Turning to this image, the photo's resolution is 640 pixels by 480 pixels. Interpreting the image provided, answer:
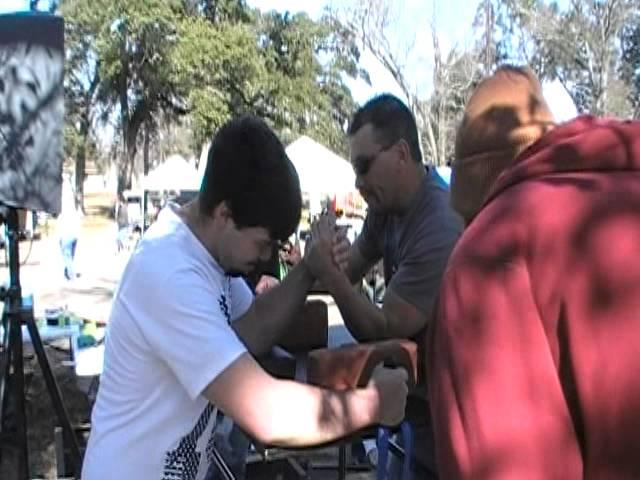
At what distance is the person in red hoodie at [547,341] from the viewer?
0.85m

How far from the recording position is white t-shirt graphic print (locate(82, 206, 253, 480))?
1571 millimetres

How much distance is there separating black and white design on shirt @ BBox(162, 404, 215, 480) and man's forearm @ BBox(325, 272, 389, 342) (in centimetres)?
66

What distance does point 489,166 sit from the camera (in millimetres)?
1329

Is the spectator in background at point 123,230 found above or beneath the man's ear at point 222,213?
beneath

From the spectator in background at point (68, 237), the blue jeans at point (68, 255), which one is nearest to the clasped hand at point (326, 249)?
the spectator in background at point (68, 237)

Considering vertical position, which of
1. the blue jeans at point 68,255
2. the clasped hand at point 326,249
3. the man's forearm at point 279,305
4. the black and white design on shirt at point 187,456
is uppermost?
the clasped hand at point 326,249

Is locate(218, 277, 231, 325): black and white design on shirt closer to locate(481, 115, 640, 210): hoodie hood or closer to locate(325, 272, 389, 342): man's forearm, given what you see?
locate(325, 272, 389, 342): man's forearm

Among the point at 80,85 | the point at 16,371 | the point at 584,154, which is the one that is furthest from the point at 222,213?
the point at 80,85

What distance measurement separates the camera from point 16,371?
3.65m

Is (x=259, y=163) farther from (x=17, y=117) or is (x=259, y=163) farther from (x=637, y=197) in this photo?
(x=17, y=117)

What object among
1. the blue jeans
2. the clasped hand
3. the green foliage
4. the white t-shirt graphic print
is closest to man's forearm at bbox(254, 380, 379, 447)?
the white t-shirt graphic print

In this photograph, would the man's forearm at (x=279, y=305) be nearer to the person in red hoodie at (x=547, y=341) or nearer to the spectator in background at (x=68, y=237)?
the person in red hoodie at (x=547, y=341)

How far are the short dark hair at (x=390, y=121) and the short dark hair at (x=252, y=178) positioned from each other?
1040 mm

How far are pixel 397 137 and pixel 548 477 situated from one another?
191cm
